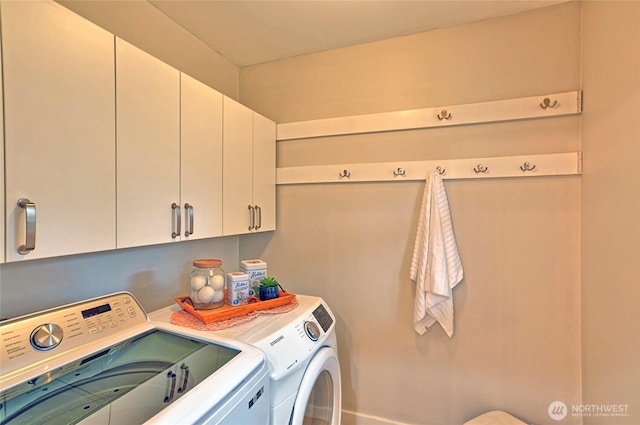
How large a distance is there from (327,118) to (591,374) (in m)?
1.92

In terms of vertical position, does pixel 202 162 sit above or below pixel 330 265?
above

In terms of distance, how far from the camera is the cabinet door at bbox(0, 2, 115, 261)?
0.82 meters

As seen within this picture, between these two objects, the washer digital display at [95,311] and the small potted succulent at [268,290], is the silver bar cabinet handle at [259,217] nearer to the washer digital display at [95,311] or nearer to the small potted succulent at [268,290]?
the small potted succulent at [268,290]

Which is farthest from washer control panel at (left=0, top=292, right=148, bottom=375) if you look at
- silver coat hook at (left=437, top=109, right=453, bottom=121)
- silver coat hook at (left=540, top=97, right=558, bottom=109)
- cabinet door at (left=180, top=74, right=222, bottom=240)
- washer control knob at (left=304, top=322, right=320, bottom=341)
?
silver coat hook at (left=540, top=97, right=558, bottom=109)

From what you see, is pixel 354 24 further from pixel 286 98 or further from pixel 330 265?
pixel 330 265

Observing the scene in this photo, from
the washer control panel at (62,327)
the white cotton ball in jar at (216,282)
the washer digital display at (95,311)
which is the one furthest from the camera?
the white cotton ball in jar at (216,282)

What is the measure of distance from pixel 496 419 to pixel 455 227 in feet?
3.27

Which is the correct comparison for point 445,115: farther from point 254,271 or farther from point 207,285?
point 207,285

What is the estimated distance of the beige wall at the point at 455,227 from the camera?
1.56m

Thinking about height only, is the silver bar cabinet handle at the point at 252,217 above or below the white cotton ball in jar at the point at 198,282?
above

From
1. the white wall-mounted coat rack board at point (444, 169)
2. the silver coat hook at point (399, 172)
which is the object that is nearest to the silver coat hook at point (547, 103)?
the white wall-mounted coat rack board at point (444, 169)

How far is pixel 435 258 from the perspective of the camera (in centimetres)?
163

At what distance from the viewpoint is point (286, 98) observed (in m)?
2.10

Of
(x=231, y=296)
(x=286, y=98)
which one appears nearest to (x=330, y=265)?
(x=231, y=296)
